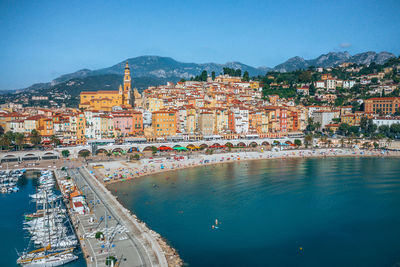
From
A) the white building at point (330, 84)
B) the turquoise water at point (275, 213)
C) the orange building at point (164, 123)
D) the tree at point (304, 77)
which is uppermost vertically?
the tree at point (304, 77)

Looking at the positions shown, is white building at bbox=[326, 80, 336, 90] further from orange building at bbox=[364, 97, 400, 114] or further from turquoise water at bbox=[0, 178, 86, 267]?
turquoise water at bbox=[0, 178, 86, 267]

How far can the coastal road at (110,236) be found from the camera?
17312 mm

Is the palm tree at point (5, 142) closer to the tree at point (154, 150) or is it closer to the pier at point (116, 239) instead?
the tree at point (154, 150)

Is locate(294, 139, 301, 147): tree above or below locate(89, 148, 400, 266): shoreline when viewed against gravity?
above

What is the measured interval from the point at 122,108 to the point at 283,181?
109 ft

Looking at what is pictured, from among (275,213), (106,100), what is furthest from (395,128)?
(106,100)

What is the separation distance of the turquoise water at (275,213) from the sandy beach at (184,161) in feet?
5.79

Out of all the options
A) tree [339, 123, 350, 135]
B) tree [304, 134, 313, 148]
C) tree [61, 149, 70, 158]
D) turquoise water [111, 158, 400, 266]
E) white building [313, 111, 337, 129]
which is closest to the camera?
turquoise water [111, 158, 400, 266]

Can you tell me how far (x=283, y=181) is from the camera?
3688cm

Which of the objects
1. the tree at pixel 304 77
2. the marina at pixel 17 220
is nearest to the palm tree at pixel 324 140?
the tree at pixel 304 77

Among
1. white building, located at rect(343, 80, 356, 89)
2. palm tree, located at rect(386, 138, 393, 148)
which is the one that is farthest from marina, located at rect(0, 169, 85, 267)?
white building, located at rect(343, 80, 356, 89)

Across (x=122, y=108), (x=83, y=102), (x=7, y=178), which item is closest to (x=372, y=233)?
(x=7, y=178)

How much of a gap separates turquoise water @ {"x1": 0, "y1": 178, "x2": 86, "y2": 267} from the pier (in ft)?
4.22

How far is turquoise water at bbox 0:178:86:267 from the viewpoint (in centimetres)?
1903
